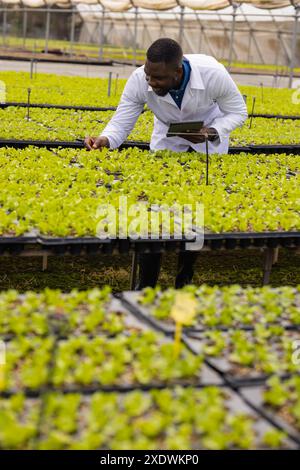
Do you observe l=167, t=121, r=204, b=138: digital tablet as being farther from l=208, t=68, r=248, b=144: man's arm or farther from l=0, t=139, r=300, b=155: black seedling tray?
l=0, t=139, r=300, b=155: black seedling tray

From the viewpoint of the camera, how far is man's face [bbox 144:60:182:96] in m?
4.85

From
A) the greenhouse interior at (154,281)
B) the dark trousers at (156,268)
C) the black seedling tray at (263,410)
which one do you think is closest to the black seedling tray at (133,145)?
the greenhouse interior at (154,281)

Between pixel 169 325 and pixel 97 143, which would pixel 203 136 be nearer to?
pixel 97 143

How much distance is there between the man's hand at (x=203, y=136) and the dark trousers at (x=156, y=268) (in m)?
1.05

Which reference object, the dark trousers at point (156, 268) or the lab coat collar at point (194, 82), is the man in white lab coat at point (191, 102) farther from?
the dark trousers at point (156, 268)

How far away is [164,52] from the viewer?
4.84 m

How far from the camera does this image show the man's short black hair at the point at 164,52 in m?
4.83

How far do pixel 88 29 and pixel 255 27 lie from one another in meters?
13.6

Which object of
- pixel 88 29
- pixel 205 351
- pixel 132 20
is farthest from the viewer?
pixel 88 29

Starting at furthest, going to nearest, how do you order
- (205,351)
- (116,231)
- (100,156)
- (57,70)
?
(57,70), (100,156), (116,231), (205,351)

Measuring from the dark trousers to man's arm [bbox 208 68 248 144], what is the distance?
132 cm
